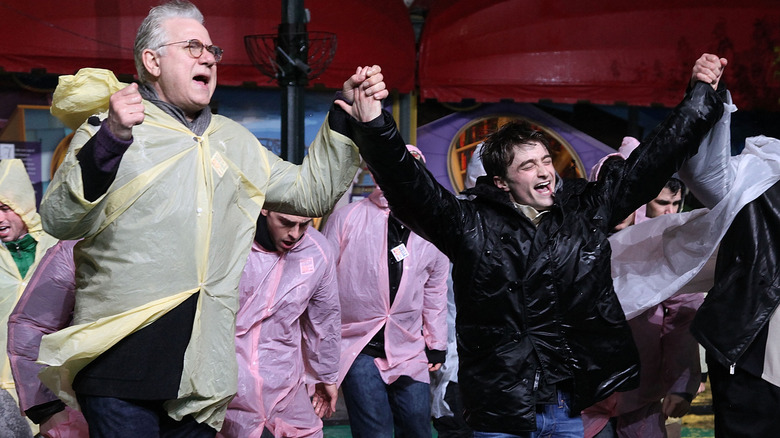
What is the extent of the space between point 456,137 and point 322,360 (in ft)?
13.6

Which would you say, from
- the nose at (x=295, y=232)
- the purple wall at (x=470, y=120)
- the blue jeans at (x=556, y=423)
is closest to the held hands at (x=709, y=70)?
the blue jeans at (x=556, y=423)

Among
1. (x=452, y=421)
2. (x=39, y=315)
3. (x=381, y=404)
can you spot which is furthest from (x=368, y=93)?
(x=452, y=421)

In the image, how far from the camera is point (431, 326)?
18.7 ft

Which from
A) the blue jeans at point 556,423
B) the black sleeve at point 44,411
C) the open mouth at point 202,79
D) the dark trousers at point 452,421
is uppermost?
the open mouth at point 202,79

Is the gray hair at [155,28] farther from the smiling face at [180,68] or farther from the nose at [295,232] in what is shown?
the nose at [295,232]

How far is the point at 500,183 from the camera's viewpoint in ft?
12.6

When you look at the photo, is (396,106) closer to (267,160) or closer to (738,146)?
(738,146)

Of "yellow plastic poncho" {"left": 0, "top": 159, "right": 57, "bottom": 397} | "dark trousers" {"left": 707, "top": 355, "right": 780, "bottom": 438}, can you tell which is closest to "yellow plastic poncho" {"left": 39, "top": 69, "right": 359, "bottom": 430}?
"dark trousers" {"left": 707, "top": 355, "right": 780, "bottom": 438}

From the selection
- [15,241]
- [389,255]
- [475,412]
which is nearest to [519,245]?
[475,412]

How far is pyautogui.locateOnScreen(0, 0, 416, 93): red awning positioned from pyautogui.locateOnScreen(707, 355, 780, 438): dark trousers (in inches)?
154

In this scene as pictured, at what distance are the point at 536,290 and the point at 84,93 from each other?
1670 millimetres

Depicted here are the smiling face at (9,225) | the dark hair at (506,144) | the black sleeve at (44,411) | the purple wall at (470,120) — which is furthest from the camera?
the purple wall at (470,120)

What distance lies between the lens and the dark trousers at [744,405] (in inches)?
147

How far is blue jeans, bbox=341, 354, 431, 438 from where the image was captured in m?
5.32
